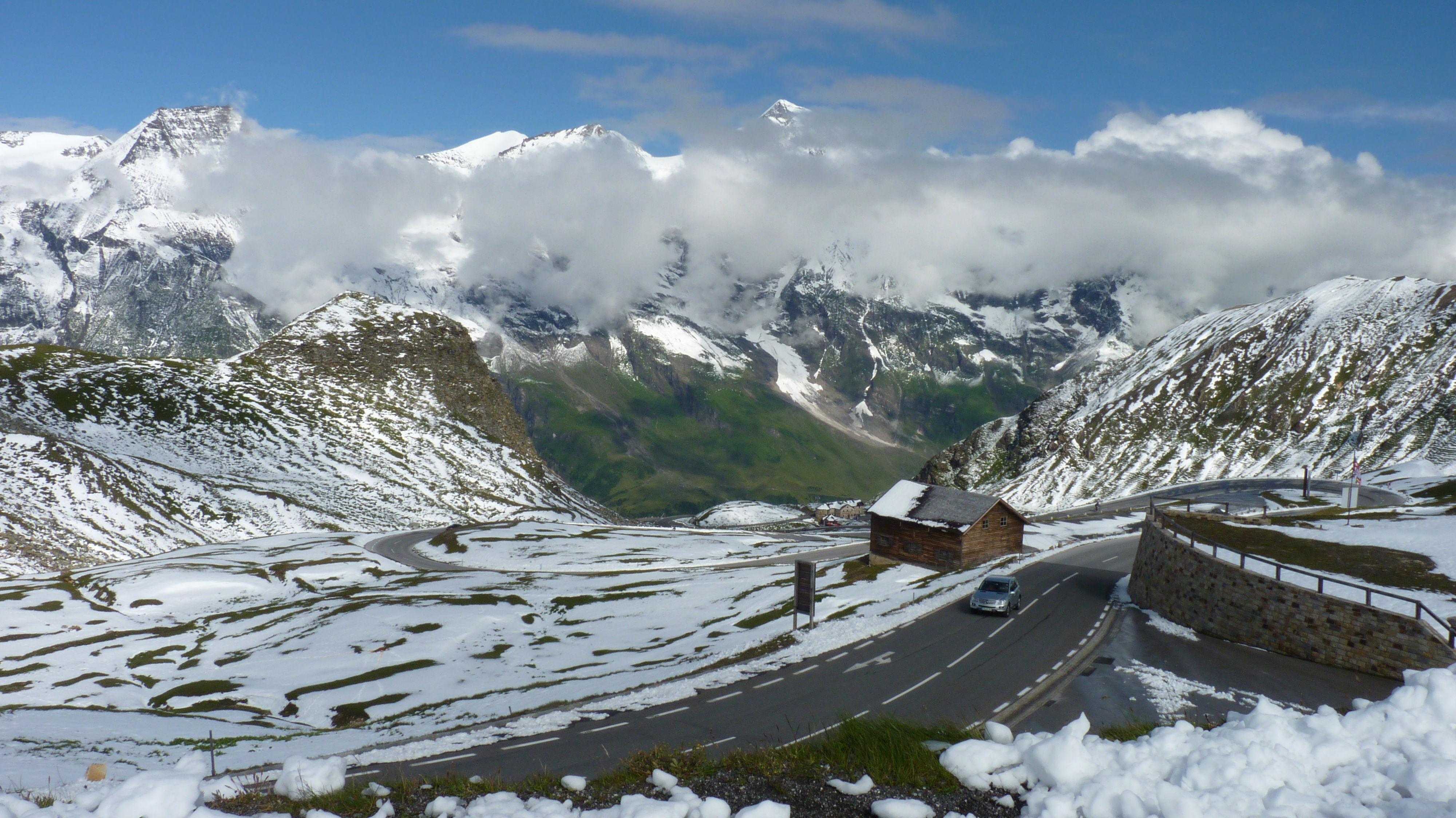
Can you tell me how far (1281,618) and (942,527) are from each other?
133 ft

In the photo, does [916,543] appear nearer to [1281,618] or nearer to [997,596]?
[997,596]

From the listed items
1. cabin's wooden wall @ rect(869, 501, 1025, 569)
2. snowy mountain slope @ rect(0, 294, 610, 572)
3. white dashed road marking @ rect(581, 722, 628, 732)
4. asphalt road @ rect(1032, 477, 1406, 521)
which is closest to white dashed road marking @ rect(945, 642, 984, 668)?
white dashed road marking @ rect(581, 722, 628, 732)

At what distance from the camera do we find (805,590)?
41156 millimetres

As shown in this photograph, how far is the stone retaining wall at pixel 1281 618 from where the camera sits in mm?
26297

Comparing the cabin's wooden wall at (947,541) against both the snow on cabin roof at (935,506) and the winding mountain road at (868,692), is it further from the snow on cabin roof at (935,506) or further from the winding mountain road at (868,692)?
the winding mountain road at (868,692)

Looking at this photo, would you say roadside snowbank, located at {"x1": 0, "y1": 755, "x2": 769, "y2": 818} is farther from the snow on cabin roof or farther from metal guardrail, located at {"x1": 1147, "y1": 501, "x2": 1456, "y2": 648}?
the snow on cabin roof

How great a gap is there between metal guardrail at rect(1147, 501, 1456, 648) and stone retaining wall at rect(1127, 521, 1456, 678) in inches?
11.2

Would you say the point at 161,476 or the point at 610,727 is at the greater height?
the point at 161,476

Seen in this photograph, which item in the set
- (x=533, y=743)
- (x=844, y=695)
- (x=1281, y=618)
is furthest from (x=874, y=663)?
(x=1281, y=618)

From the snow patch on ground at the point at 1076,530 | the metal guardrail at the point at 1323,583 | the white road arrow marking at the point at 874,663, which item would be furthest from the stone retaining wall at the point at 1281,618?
the snow patch on ground at the point at 1076,530

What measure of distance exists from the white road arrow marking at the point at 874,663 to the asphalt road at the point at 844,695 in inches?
2.8

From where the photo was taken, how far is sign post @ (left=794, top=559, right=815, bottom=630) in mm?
40500

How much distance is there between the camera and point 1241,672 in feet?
95.8

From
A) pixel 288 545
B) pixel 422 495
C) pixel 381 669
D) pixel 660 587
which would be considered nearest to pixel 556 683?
pixel 381 669
